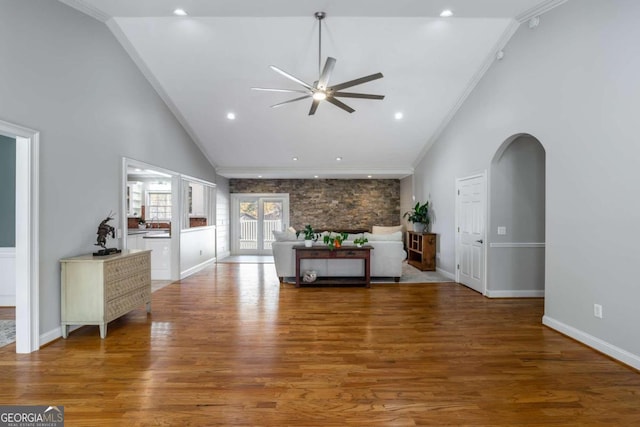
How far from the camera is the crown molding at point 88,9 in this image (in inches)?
140

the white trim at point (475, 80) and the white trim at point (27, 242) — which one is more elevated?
the white trim at point (475, 80)

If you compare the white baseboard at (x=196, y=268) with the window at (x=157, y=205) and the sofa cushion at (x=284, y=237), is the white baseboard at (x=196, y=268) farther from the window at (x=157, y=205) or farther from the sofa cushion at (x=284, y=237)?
the sofa cushion at (x=284, y=237)

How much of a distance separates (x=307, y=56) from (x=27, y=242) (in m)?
4.23

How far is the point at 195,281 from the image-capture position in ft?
20.5

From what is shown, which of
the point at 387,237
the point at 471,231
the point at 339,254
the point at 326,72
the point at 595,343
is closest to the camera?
the point at 595,343

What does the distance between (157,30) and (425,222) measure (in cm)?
646

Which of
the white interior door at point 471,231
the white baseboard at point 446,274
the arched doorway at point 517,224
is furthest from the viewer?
the white baseboard at point 446,274

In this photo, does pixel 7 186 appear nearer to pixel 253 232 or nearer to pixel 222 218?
pixel 222 218

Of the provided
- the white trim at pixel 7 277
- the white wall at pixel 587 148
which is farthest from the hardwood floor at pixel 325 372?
the white trim at pixel 7 277

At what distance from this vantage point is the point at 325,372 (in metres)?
2.71

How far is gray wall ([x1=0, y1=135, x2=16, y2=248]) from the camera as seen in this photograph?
4.32m

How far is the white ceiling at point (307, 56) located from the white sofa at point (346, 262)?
2468 millimetres

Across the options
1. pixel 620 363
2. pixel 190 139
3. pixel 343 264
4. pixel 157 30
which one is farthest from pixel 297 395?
pixel 190 139

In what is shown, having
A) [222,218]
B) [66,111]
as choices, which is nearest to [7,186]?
[66,111]
